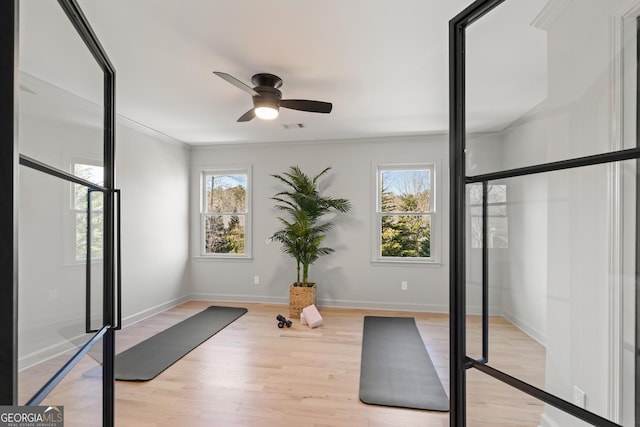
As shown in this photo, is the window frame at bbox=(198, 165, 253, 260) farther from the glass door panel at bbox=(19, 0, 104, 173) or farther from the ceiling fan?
the glass door panel at bbox=(19, 0, 104, 173)

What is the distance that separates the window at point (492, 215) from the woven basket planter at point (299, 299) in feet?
11.6

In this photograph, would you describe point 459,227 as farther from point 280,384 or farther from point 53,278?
point 280,384

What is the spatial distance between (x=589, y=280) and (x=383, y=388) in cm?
206

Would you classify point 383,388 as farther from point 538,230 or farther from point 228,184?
point 228,184

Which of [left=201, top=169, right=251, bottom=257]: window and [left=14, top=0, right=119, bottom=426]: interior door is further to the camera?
[left=201, top=169, right=251, bottom=257]: window

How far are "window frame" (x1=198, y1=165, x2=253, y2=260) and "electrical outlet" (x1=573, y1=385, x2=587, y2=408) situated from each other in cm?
474

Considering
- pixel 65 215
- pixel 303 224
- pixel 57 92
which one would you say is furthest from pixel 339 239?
pixel 57 92

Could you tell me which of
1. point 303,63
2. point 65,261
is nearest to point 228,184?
point 303,63

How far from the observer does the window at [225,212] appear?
5.37 metres

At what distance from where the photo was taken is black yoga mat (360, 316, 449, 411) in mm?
2377

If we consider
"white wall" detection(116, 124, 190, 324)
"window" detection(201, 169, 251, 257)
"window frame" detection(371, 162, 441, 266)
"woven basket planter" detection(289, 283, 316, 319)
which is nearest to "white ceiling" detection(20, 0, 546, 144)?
"white wall" detection(116, 124, 190, 324)

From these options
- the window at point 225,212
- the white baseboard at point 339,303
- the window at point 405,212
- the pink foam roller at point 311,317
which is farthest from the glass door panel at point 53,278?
the window at point 405,212

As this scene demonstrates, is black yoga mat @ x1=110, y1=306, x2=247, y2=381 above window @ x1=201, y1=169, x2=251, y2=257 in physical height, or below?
below

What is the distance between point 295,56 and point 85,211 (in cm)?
179
